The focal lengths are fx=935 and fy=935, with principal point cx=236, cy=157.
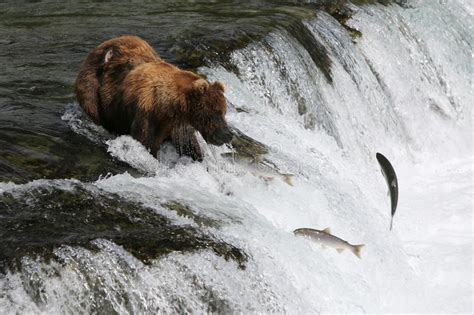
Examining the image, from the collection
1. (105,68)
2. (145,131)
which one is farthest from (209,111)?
(105,68)

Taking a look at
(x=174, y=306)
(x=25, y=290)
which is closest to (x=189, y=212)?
(x=174, y=306)

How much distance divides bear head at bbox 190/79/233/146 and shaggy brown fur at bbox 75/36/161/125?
713 mm

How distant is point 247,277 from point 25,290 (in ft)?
3.91

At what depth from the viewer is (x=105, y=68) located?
6402 mm

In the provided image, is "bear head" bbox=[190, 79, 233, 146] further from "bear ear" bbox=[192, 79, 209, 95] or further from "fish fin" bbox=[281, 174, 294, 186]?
"fish fin" bbox=[281, 174, 294, 186]

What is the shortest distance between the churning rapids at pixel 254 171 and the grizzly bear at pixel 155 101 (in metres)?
0.15

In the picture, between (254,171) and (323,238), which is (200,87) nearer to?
(254,171)

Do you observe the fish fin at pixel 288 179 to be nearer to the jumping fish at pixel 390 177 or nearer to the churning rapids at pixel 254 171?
the churning rapids at pixel 254 171

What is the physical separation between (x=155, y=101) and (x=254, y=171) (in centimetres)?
79

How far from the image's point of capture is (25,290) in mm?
4117

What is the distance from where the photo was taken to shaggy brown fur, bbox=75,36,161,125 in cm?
636

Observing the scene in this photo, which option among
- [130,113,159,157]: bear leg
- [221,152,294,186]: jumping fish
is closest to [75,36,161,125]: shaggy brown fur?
[130,113,159,157]: bear leg

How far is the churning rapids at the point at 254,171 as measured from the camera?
4566 mm

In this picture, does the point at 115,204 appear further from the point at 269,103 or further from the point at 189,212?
the point at 269,103
